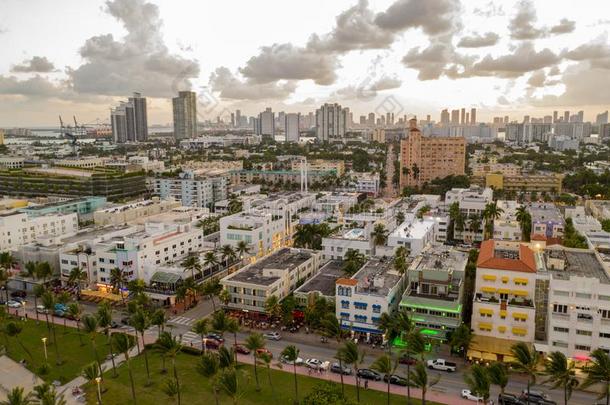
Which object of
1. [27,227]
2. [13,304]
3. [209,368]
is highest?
[27,227]

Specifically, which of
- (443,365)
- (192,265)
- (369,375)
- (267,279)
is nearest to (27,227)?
(192,265)

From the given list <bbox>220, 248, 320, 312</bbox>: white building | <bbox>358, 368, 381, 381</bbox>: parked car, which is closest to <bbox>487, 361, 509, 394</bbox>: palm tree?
<bbox>358, 368, 381, 381</bbox>: parked car

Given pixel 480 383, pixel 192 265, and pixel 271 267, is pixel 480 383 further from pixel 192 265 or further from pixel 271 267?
pixel 192 265

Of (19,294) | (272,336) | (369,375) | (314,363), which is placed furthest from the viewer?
(19,294)

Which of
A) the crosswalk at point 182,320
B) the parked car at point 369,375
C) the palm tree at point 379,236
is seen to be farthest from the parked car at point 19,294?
the palm tree at point 379,236

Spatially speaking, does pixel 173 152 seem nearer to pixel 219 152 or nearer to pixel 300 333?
pixel 219 152

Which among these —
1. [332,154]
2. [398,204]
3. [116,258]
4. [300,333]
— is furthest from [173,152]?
[300,333]
